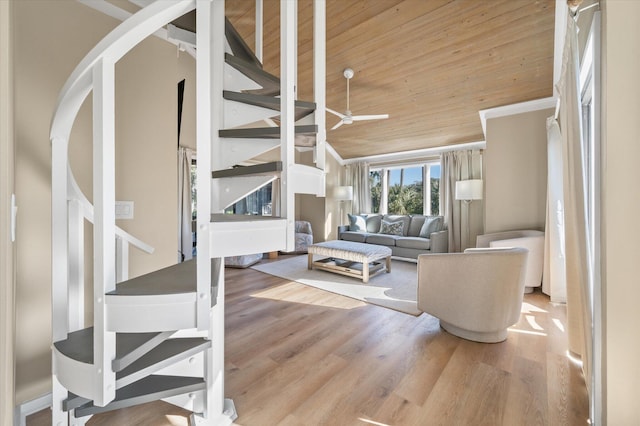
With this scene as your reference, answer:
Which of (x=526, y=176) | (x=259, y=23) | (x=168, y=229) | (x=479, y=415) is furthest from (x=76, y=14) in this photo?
(x=526, y=176)

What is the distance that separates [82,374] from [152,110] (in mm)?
1776

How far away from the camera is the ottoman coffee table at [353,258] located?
12.8 ft

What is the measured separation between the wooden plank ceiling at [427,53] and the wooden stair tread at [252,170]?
243 cm

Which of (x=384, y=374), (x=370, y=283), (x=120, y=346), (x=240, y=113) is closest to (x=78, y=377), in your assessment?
(x=120, y=346)

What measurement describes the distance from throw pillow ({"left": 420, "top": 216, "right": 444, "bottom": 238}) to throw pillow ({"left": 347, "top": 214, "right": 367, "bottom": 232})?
1.39 meters

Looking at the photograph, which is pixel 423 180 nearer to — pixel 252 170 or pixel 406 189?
pixel 406 189

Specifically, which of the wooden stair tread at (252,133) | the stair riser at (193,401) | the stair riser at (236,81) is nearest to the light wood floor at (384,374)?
the stair riser at (193,401)

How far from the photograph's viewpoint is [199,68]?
830mm

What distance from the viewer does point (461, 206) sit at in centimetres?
533

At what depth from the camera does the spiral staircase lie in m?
0.82

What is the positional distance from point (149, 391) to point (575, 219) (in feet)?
8.20

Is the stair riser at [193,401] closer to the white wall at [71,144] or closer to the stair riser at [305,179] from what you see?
the white wall at [71,144]

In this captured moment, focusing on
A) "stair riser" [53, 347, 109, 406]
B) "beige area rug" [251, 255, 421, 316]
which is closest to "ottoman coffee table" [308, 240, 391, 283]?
"beige area rug" [251, 255, 421, 316]

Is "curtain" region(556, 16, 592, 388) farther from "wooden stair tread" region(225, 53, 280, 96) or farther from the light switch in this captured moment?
the light switch
